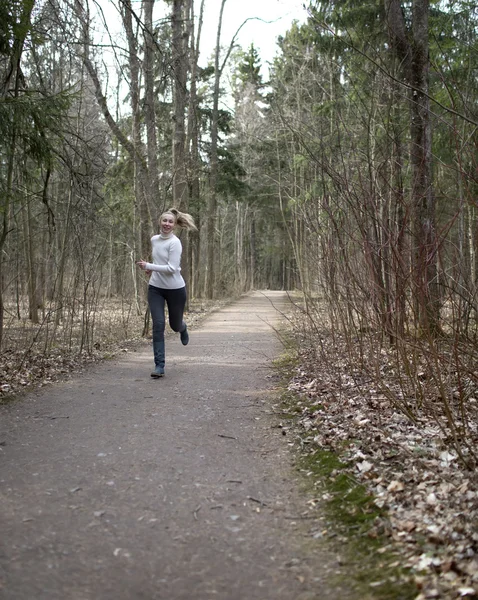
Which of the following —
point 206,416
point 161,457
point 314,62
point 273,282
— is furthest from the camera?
point 273,282

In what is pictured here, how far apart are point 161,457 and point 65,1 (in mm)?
6813

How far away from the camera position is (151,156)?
13945mm

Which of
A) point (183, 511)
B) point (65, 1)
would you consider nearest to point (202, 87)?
point (65, 1)

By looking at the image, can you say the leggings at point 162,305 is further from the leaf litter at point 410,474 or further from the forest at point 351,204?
the leaf litter at point 410,474

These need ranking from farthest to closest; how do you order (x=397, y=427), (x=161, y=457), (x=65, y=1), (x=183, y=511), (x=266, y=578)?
(x=65, y=1) → (x=397, y=427) → (x=161, y=457) → (x=183, y=511) → (x=266, y=578)

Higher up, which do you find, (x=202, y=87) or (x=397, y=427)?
(x=202, y=87)

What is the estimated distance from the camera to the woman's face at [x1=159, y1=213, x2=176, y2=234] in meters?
7.37

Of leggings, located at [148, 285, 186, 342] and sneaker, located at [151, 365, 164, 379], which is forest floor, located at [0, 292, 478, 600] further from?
leggings, located at [148, 285, 186, 342]

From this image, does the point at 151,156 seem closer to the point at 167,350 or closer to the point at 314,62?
the point at 167,350

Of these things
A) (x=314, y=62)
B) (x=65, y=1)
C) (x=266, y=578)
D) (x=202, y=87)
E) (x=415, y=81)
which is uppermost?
(x=202, y=87)

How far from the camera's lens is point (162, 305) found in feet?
24.7

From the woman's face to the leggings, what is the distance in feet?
2.62

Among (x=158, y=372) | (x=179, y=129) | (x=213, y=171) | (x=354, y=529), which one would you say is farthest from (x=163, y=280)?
(x=213, y=171)

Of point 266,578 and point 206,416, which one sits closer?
point 266,578
